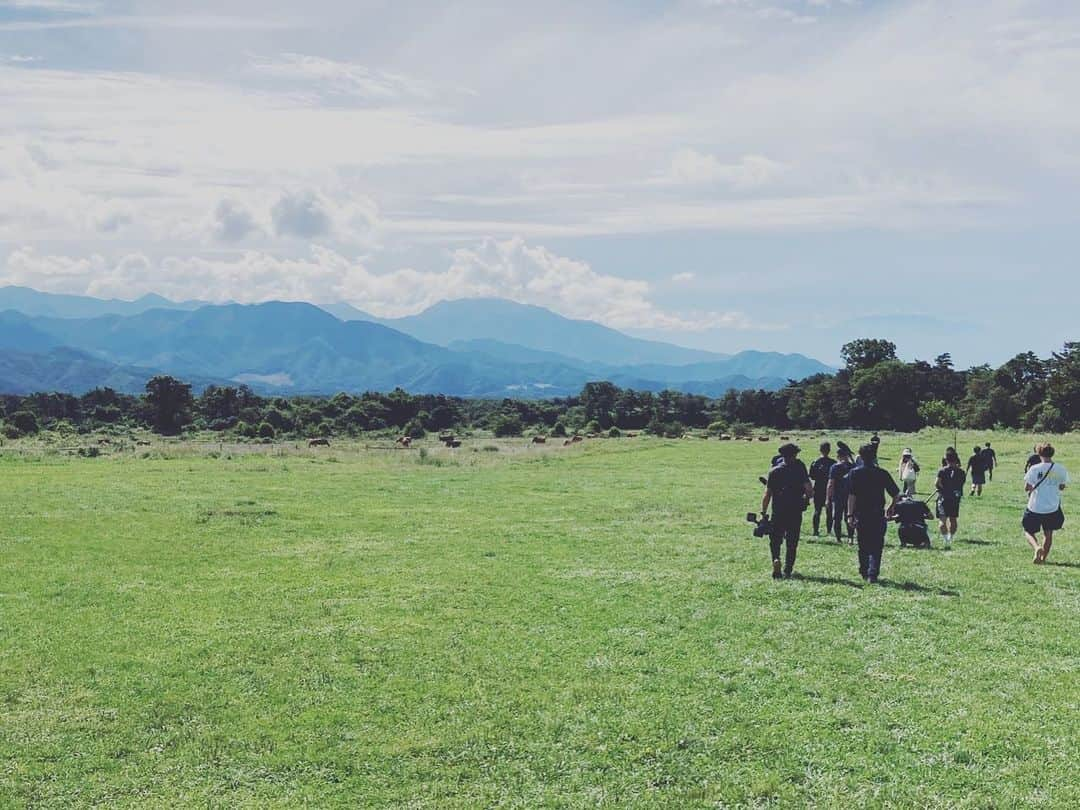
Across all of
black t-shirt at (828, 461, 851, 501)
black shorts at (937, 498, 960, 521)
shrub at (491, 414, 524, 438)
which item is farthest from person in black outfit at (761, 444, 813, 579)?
shrub at (491, 414, 524, 438)

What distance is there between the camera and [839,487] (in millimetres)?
21141

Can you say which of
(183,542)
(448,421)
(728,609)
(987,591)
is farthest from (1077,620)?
(448,421)

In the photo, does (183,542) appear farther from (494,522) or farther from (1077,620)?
(1077,620)

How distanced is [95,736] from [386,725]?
10.3 ft

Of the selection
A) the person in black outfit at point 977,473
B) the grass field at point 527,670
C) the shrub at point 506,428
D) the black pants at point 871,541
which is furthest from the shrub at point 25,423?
the black pants at point 871,541

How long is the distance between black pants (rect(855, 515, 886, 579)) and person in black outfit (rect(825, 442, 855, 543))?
4401 millimetres

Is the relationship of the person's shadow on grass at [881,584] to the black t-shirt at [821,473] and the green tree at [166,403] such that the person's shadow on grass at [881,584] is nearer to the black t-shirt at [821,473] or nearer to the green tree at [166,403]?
the black t-shirt at [821,473]

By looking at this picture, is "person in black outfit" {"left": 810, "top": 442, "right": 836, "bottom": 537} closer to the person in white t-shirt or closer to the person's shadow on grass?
the person in white t-shirt

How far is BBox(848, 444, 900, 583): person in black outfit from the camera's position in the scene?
52.2 ft

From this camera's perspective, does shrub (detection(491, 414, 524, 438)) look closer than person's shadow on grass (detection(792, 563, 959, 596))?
No

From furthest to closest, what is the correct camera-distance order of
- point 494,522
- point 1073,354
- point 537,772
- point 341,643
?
point 1073,354
point 494,522
point 341,643
point 537,772

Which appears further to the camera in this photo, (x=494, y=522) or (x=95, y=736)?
(x=494, y=522)

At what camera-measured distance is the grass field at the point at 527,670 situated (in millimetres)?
8414

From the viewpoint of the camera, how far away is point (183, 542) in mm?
21609
